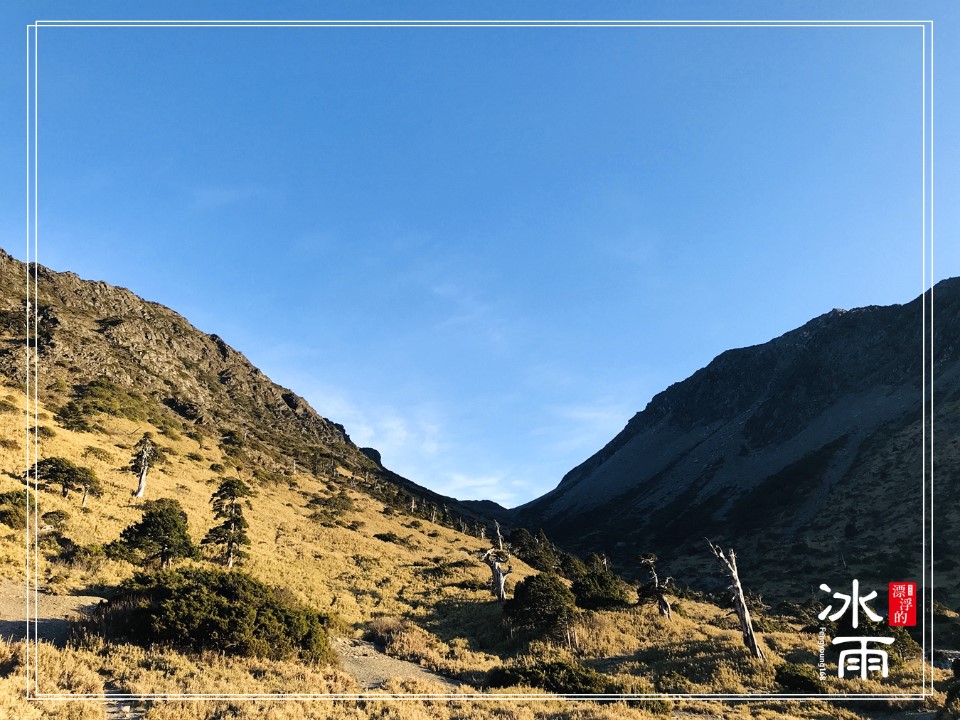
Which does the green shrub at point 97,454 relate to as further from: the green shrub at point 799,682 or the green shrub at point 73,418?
the green shrub at point 799,682

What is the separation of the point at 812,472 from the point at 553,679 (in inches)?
4489

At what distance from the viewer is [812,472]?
109875mm

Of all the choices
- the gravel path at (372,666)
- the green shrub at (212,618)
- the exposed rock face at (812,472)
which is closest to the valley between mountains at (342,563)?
the green shrub at (212,618)

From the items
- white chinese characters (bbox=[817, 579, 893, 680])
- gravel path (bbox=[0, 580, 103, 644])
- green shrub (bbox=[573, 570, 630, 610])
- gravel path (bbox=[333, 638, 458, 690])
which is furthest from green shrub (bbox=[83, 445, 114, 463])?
white chinese characters (bbox=[817, 579, 893, 680])

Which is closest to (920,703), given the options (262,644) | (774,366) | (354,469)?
(262,644)

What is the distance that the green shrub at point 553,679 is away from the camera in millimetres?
17125

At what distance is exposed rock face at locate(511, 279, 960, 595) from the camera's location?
245ft

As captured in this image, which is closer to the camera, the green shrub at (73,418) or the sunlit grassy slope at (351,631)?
the sunlit grassy slope at (351,631)

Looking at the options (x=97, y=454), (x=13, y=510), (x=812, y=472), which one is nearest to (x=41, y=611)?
(x=13, y=510)

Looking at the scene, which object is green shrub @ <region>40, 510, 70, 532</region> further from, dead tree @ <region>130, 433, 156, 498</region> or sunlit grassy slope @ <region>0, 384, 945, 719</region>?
dead tree @ <region>130, 433, 156, 498</region>

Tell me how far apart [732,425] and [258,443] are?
501 ft

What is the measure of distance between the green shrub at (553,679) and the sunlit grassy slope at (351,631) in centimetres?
115

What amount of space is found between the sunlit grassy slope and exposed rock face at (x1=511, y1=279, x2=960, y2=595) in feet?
146

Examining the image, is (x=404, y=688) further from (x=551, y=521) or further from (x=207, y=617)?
(x=551, y=521)
